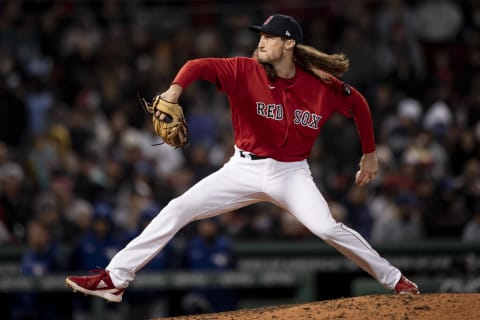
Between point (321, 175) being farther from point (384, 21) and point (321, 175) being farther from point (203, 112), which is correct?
point (384, 21)

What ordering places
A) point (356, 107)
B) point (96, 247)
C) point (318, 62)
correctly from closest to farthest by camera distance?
point (318, 62) < point (356, 107) < point (96, 247)

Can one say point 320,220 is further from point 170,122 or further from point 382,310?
point 170,122

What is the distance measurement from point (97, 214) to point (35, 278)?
0.93m

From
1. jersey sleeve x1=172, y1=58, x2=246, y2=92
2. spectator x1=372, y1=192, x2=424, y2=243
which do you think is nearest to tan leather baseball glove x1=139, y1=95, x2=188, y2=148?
jersey sleeve x1=172, y1=58, x2=246, y2=92

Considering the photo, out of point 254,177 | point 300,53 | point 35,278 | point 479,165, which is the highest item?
point 300,53

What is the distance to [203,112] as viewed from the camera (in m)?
12.7

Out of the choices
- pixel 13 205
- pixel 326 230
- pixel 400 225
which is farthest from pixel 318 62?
pixel 13 205

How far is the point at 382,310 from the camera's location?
6293 millimetres

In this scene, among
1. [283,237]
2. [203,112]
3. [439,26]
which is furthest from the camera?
[439,26]

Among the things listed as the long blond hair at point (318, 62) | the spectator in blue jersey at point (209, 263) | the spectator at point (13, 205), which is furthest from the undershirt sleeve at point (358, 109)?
the spectator at point (13, 205)

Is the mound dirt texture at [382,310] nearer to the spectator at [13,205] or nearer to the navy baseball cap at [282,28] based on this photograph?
the navy baseball cap at [282,28]

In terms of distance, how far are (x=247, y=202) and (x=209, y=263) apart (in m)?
3.50

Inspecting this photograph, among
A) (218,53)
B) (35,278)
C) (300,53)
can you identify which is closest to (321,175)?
(218,53)

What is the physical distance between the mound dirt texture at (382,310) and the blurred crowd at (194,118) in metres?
3.65
